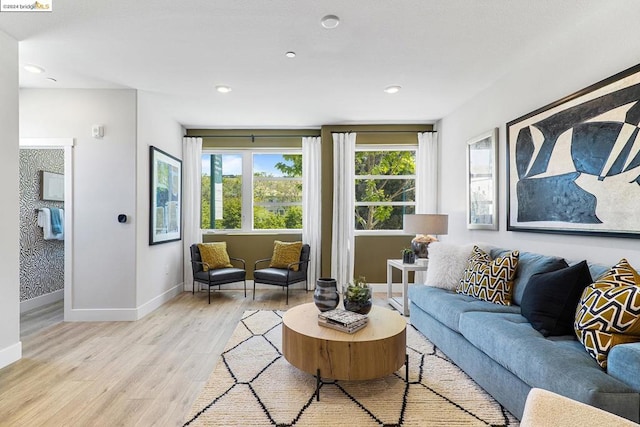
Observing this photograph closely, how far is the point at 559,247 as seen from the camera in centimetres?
258

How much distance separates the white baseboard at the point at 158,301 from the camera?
3.82 m

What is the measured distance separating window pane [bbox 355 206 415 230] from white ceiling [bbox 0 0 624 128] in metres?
1.77

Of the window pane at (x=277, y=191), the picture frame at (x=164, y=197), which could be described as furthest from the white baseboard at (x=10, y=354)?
the window pane at (x=277, y=191)

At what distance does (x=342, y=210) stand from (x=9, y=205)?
3.74m

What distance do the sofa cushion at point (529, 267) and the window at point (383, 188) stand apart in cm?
254

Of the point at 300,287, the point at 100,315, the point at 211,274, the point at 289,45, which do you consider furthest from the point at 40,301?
the point at 289,45

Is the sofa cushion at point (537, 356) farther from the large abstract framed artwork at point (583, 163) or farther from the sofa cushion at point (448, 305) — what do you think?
the large abstract framed artwork at point (583, 163)

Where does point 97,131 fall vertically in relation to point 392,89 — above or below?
below

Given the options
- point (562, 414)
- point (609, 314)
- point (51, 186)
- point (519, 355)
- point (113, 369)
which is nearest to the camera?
point (562, 414)

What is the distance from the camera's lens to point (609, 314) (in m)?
1.62

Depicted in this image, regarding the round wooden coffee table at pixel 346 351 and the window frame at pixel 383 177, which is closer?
the round wooden coffee table at pixel 346 351

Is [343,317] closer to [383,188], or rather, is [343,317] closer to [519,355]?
[519,355]

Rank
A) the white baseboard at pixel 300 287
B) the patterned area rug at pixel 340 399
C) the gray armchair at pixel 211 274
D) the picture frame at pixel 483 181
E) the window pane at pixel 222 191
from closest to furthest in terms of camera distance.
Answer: the patterned area rug at pixel 340 399 < the picture frame at pixel 483 181 < the gray armchair at pixel 211 274 < the white baseboard at pixel 300 287 < the window pane at pixel 222 191

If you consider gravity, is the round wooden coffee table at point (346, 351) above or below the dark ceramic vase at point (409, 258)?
below
